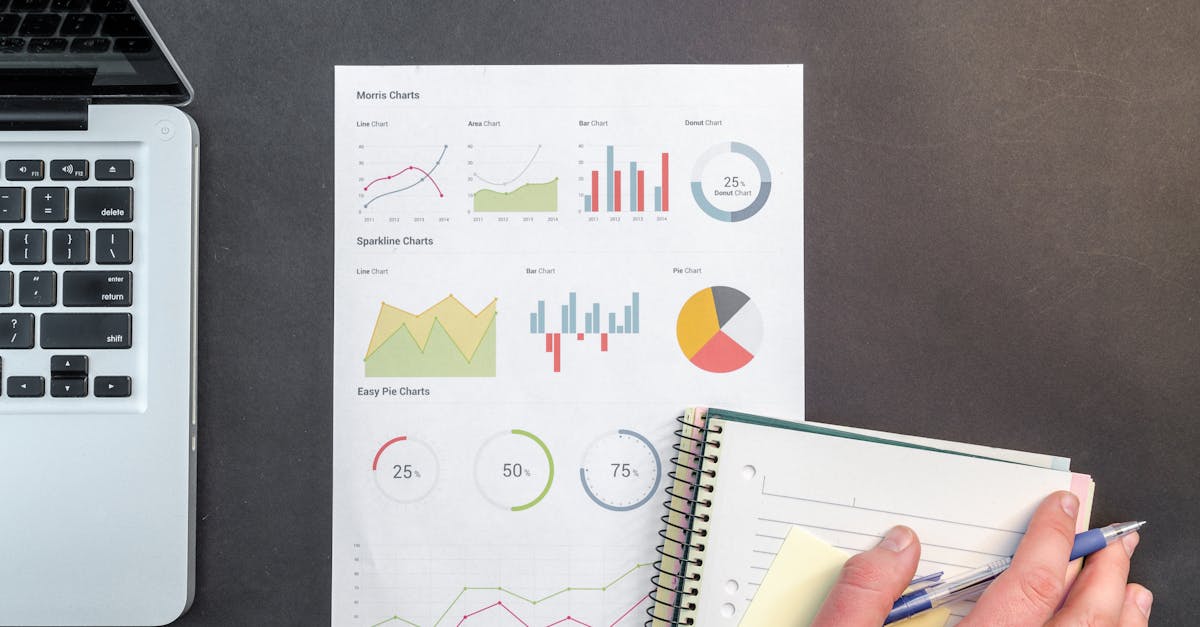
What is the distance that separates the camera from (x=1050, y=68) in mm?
547

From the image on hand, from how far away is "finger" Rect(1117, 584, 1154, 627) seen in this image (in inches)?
20.0

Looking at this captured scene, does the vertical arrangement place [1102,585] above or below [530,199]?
below

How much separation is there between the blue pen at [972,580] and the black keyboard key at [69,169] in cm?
61

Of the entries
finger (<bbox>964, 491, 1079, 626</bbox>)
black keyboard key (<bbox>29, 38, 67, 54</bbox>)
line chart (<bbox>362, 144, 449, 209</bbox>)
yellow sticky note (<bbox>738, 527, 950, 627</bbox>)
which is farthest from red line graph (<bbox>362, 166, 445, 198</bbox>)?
finger (<bbox>964, 491, 1079, 626</bbox>)

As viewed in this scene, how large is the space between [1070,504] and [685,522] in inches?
10.1

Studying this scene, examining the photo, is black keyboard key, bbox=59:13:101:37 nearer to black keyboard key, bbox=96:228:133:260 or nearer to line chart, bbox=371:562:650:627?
black keyboard key, bbox=96:228:133:260

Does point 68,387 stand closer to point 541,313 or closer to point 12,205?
point 12,205

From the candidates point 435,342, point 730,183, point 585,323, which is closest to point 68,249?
point 435,342

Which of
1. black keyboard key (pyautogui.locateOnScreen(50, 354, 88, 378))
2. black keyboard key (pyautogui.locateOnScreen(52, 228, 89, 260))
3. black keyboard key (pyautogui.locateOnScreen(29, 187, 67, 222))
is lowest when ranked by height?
black keyboard key (pyautogui.locateOnScreen(50, 354, 88, 378))

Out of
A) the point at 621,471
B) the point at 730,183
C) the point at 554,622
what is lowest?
the point at 554,622

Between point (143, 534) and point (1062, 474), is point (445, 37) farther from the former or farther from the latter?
point (1062, 474)

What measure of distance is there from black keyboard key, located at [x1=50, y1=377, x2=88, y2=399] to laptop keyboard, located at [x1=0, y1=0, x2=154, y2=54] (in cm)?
22

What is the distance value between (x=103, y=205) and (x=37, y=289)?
0.07m

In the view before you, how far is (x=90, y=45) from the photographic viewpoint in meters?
0.50
